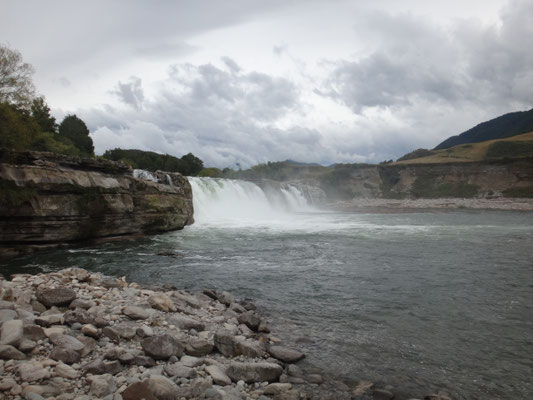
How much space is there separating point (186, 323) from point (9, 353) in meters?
3.03

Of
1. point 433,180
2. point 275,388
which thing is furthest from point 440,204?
point 275,388

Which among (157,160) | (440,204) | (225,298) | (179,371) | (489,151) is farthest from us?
(489,151)

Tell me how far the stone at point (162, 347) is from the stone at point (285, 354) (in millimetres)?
1669

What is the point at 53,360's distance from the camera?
4824 mm

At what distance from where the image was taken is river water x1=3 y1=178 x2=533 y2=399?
589cm

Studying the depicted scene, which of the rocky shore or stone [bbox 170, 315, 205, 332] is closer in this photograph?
the rocky shore

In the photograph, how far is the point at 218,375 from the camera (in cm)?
507

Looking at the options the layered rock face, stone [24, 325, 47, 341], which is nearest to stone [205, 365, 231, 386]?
stone [24, 325, 47, 341]

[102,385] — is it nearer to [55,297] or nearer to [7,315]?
[7,315]

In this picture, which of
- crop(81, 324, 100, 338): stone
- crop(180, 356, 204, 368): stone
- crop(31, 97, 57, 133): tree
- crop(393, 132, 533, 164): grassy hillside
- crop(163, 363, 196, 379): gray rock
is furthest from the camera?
crop(393, 132, 533, 164): grassy hillside

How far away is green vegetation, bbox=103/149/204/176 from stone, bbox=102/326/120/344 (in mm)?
69353

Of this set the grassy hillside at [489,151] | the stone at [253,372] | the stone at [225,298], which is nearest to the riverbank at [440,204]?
the grassy hillside at [489,151]

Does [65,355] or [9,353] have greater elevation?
[9,353]

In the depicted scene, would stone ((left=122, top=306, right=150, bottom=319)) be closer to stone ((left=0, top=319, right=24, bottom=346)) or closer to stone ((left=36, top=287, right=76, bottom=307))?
stone ((left=36, top=287, right=76, bottom=307))
